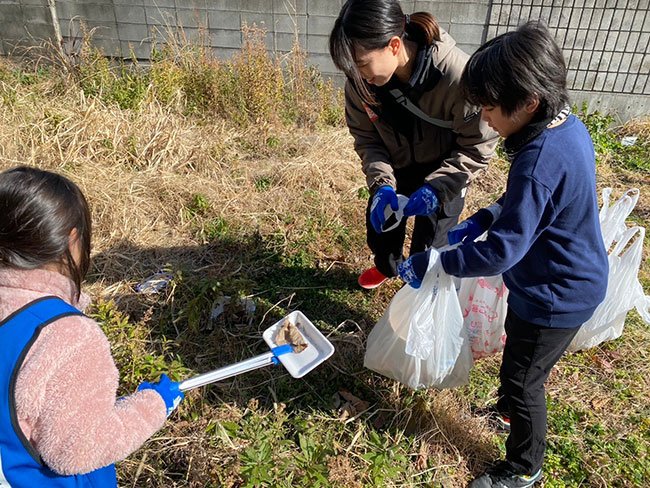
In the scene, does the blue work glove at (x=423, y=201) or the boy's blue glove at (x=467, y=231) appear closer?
the boy's blue glove at (x=467, y=231)

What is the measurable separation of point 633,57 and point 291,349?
5404 millimetres

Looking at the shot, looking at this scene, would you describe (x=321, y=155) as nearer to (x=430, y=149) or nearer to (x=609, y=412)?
(x=430, y=149)

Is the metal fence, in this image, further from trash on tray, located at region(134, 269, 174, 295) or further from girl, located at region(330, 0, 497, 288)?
trash on tray, located at region(134, 269, 174, 295)

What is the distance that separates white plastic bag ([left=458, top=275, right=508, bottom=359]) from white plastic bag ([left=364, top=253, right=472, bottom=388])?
291 millimetres

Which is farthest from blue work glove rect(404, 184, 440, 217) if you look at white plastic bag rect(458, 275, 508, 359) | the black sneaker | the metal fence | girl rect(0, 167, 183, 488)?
the metal fence

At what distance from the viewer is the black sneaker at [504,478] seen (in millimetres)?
1927

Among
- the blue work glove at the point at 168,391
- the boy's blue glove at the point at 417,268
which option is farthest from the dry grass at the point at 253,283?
the boy's blue glove at the point at 417,268

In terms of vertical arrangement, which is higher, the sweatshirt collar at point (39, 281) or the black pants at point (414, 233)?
the sweatshirt collar at point (39, 281)

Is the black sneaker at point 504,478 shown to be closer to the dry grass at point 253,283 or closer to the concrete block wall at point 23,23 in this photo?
the dry grass at point 253,283

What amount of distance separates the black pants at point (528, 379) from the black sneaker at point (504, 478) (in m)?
0.03

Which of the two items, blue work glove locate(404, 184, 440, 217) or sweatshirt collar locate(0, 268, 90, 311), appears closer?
sweatshirt collar locate(0, 268, 90, 311)

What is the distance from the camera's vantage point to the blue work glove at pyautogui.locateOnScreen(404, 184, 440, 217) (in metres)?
2.17

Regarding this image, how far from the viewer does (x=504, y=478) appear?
1.94 metres

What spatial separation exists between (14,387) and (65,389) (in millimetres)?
98
